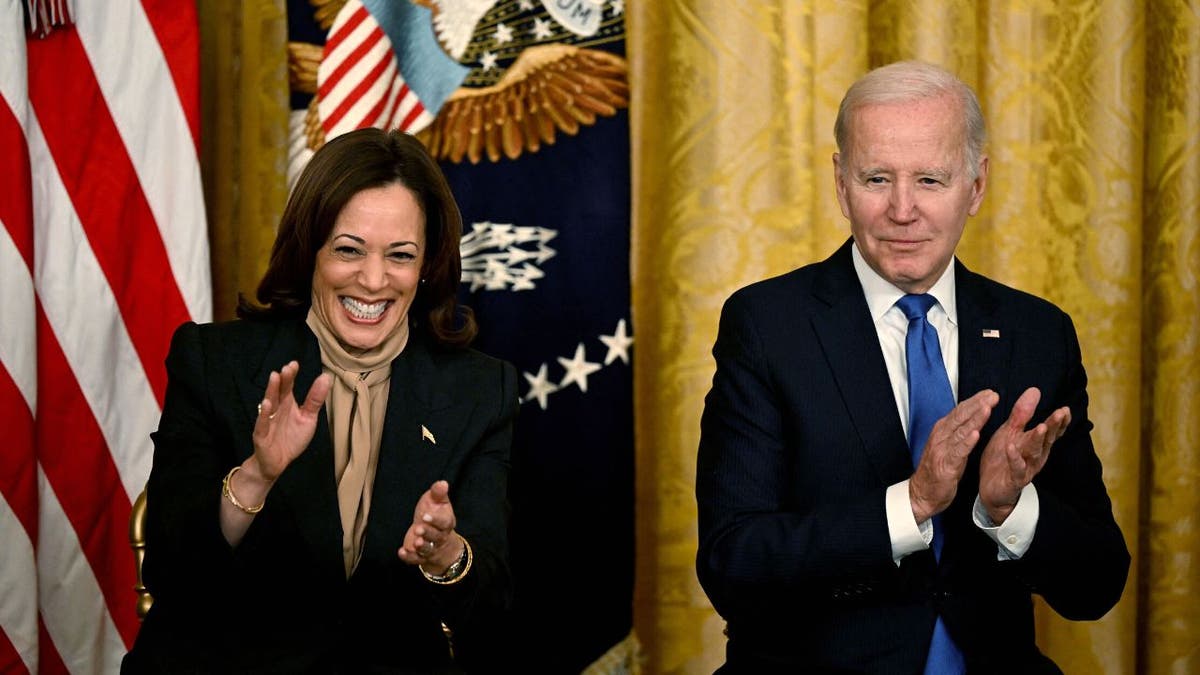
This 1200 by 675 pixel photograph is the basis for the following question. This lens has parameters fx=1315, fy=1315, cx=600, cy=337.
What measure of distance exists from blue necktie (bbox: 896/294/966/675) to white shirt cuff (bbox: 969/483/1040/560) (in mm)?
111

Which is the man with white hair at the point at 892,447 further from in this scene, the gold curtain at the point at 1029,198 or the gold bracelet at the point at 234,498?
the gold curtain at the point at 1029,198

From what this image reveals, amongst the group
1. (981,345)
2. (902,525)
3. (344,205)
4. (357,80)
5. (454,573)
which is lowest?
(454,573)

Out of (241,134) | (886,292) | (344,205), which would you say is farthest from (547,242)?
(886,292)


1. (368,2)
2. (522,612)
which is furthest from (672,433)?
(368,2)

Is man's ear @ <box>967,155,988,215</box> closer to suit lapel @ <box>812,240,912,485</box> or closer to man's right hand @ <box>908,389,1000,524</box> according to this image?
suit lapel @ <box>812,240,912,485</box>

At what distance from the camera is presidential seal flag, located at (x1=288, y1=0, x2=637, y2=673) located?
3398 millimetres

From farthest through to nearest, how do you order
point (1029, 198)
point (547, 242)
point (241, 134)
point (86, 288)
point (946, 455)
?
point (241, 134) < point (547, 242) < point (1029, 198) < point (86, 288) < point (946, 455)

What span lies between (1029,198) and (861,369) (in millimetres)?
1248

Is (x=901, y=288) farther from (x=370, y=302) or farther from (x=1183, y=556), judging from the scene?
(x=1183, y=556)

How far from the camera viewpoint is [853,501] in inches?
81.3

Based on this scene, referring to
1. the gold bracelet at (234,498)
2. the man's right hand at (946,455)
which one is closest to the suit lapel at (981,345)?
the man's right hand at (946,455)

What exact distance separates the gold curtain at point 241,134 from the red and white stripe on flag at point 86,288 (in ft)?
1.18

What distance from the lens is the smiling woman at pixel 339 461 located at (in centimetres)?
224

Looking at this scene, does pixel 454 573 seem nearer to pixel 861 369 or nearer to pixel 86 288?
pixel 861 369
